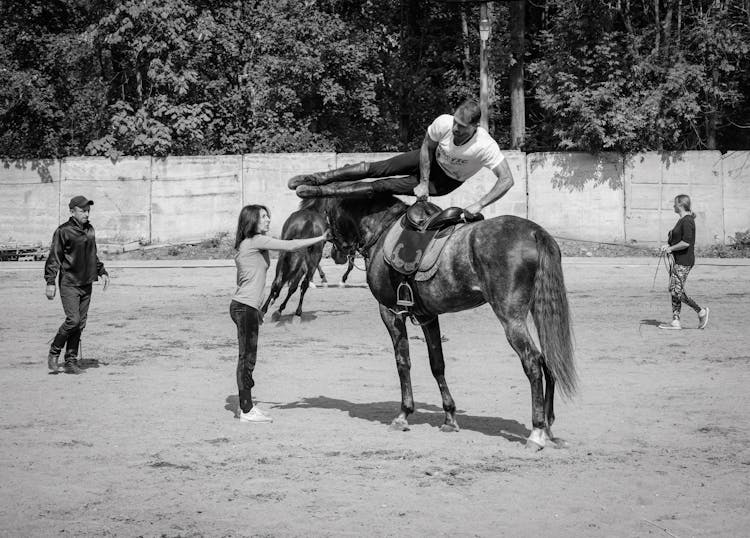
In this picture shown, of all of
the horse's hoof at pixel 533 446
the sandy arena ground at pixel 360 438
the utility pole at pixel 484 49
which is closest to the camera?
the sandy arena ground at pixel 360 438

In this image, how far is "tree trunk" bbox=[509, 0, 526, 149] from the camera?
3028 cm

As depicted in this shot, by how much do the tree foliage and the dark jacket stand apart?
1794 cm

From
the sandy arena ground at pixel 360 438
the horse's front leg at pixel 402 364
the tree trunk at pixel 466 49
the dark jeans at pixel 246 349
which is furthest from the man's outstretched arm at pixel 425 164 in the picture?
the tree trunk at pixel 466 49

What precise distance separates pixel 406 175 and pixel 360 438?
2518mm

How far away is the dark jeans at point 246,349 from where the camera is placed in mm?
8891

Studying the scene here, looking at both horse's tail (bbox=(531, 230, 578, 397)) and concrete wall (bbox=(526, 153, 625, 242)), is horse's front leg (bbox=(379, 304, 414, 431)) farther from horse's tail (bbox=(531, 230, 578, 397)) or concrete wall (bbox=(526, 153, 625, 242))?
concrete wall (bbox=(526, 153, 625, 242))

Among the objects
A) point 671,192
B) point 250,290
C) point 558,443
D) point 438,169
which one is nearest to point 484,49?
point 671,192

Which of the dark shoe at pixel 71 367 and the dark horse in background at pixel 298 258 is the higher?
the dark horse in background at pixel 298 258


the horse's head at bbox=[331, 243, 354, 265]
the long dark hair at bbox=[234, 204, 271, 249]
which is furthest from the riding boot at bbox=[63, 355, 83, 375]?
the horse's head at bbox=[331, 243, 354, 265]

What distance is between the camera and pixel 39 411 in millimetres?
9414

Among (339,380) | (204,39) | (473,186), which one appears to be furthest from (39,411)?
(204,39)

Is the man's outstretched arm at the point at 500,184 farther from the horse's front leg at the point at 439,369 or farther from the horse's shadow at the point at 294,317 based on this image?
the horse's shadow at the point at 294,317

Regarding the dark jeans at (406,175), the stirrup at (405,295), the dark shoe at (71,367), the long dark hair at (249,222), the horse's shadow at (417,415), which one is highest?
the dark jeans at (406,175)

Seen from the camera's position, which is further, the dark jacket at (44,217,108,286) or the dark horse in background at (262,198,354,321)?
the dark horse in background at (262,198,354,321)
